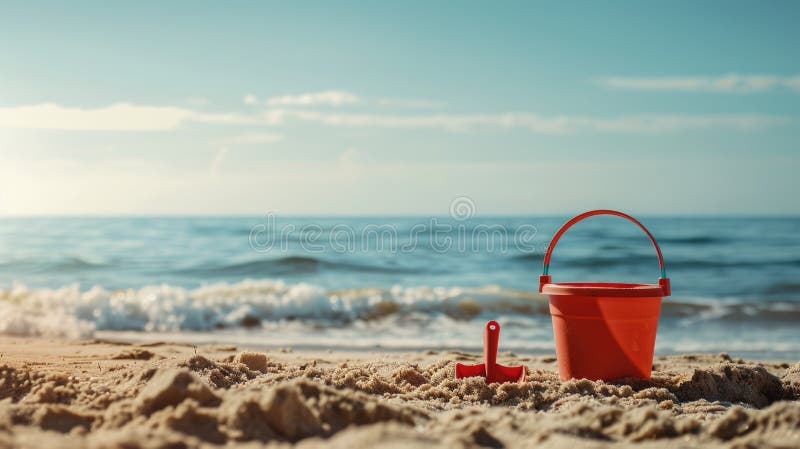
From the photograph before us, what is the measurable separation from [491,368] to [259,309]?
4785mm

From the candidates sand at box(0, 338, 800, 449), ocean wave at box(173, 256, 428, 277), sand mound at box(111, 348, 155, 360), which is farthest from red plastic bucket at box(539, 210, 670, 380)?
ocean wave at box(173, 256, 428, 277)

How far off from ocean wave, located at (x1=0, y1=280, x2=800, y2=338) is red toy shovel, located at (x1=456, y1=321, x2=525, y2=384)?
391cm

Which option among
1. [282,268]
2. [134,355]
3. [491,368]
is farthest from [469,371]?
[282,268]

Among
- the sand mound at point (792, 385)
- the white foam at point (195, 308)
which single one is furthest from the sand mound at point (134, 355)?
the sand mound at point (792, 385)

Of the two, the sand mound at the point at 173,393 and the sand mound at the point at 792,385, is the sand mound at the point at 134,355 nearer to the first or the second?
the sand mound at the point at 173,393

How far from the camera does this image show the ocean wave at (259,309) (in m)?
6.57

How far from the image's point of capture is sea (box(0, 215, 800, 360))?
632 centimetres

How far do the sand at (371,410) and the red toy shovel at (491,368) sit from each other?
0.30ft

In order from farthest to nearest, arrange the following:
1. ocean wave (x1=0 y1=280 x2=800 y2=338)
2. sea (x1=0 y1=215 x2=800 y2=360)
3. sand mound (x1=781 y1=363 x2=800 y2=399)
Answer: ocean wave (x1=0 y1=280 x2=800 y2=338) → sea (x1=0 y1=215 x2=800 y2=360) → sand mound (x1=781 y1=363 x2=800 y2=399)

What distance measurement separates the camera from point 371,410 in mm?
2098

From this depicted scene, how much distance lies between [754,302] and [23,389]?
926 centimetres

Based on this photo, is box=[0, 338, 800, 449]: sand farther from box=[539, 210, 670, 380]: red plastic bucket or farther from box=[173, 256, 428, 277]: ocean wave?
box=[173, 256, 428, 277]: ocean wave

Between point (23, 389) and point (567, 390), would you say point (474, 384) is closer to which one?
point (567, 390)

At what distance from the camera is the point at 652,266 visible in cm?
1456
